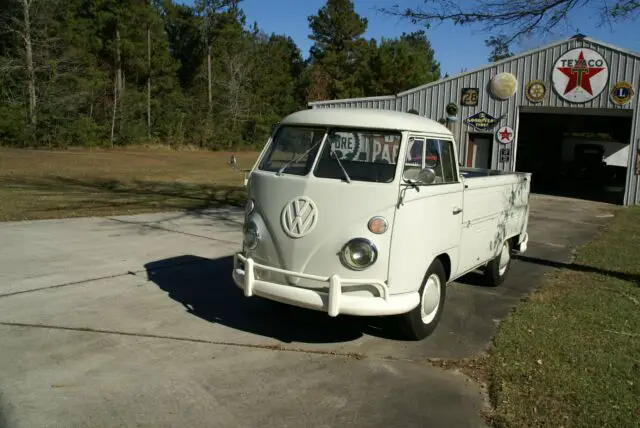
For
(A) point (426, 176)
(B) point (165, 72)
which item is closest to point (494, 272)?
(A) point (426, 176)

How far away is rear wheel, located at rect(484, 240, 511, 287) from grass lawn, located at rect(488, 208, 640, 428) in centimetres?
60

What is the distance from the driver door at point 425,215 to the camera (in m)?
4.95

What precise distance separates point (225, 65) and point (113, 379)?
175ft

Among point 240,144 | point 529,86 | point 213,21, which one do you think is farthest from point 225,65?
point 529,86

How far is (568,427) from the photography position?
153 inches

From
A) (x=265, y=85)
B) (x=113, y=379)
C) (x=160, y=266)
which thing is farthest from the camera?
(x=265, y=85)

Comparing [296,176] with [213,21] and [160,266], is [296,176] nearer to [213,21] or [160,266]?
[160,266]

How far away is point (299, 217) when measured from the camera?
506 centimetres

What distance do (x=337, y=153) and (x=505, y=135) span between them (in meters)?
19.0

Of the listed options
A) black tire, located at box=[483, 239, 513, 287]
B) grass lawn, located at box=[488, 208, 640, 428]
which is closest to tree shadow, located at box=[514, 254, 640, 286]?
grass lawn, located at box=[488, 208, 640, 428]

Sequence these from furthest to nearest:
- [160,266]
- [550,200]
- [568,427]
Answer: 1. [550,200]
2. [160,266]
3. [568,427]

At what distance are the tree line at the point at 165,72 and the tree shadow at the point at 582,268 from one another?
2638 cm

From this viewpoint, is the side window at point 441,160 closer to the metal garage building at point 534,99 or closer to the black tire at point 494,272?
the black tire at point 494,272

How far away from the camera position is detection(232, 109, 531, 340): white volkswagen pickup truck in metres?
4.89
